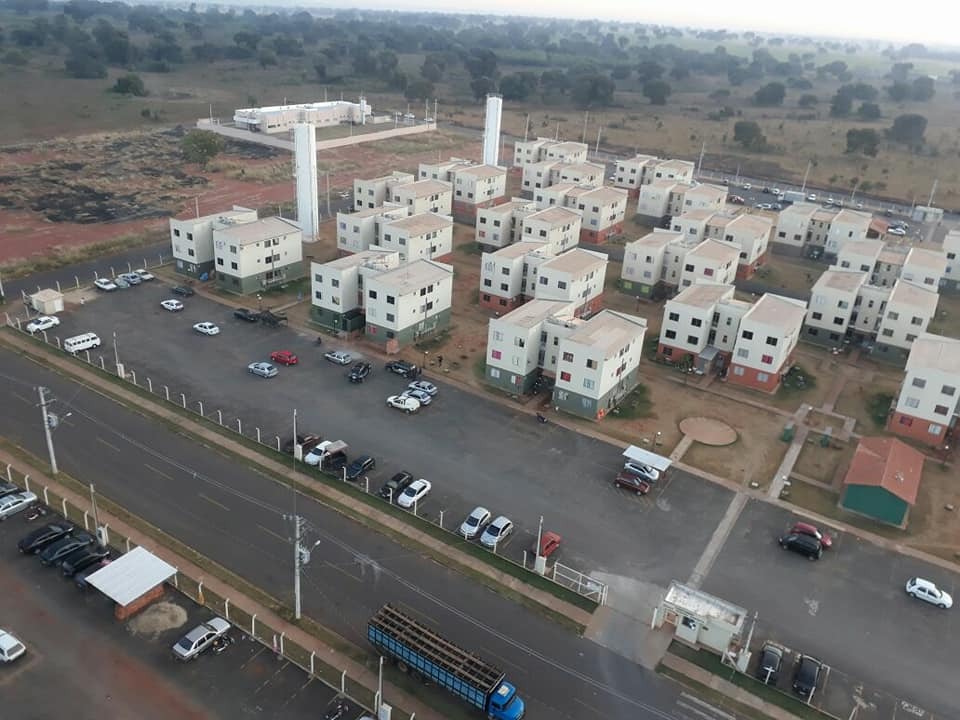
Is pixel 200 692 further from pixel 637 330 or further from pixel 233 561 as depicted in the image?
pixel 637 330

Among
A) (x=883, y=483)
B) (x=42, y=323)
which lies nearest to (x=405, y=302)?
(x=42, y=323)

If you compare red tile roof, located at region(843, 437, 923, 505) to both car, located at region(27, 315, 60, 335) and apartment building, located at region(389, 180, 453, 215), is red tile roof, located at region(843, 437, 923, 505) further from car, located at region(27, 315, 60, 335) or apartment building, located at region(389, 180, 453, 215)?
car, located at region(27, 315, 60, 335)

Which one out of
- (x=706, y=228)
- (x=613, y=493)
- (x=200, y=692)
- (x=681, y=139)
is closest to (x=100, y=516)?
(x=200, y=692)

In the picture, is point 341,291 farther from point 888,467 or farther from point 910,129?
point 910,129

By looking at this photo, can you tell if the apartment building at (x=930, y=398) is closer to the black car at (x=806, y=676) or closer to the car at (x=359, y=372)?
the black car at (x=806, y=676)

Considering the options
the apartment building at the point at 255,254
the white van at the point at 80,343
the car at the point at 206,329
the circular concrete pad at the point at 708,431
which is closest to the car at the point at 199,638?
the white van at the point at 80,343
